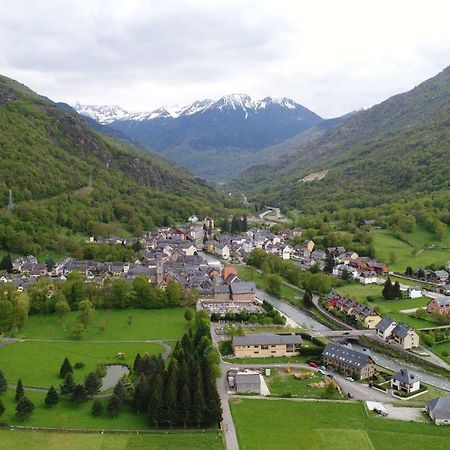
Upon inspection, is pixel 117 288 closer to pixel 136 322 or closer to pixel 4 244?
pixel 136 322

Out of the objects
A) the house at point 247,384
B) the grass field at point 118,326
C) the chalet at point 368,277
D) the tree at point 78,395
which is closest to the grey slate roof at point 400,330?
the house at point 247,384

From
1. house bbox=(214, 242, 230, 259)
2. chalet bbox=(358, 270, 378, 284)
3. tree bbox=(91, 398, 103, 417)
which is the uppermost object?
house bbox=(214, 242, 230, 259)

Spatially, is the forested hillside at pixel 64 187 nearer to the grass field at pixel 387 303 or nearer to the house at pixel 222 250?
the house at pixel 222 250

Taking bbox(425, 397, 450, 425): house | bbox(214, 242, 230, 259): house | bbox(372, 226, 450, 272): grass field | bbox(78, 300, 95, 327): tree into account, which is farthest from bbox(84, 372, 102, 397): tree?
bbox(214, 242, 230, 259): house

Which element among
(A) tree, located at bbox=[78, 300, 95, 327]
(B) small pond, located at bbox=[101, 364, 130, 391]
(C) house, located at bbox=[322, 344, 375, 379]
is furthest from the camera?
(A) tree, located at bbox=[78, 300, 95, 327]

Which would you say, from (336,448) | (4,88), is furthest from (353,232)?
(4,88)

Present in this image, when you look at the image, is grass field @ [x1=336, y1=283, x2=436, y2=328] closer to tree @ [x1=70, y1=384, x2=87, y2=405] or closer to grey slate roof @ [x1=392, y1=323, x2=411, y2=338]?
grey slate roof @ [x1=392, y1=323, x2=411, y2=338]
